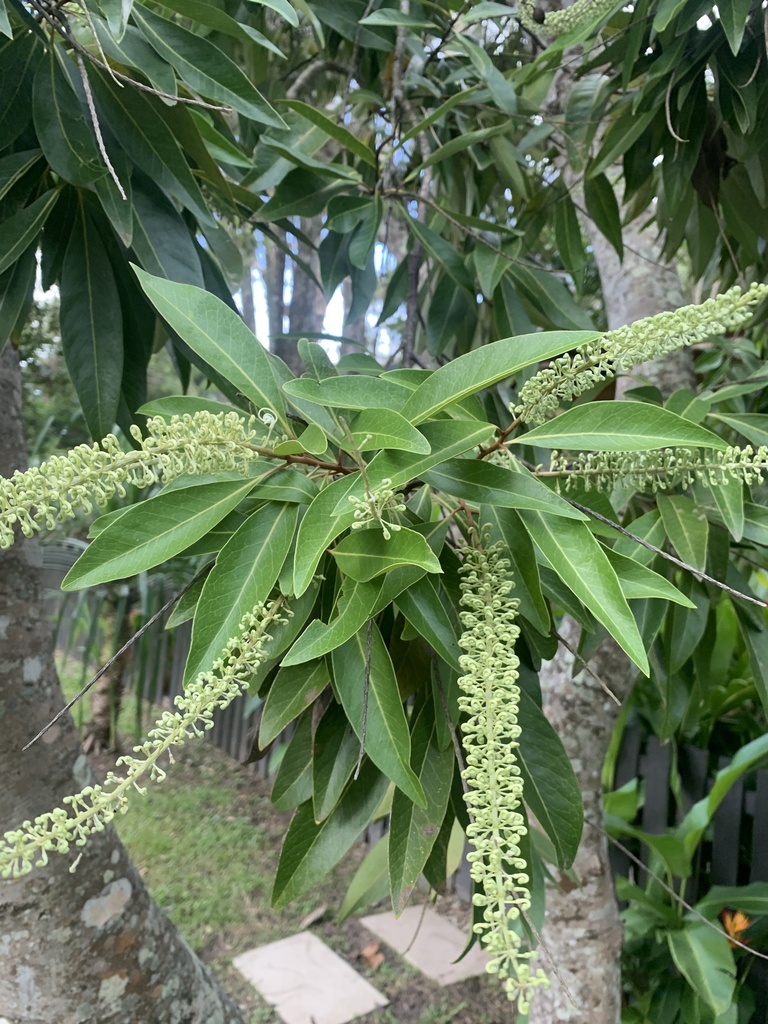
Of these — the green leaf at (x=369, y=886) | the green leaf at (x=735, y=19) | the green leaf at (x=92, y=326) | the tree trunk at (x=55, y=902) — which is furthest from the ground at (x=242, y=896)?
the green leaf at (x=735, y=19)

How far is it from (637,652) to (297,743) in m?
0.45

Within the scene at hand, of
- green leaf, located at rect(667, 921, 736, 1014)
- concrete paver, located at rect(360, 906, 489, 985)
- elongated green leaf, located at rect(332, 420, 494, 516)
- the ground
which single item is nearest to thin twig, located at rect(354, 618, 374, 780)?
elongated green leaf, located at rect(332, 420, 494, 516)

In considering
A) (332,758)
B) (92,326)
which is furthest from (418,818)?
(92,326)

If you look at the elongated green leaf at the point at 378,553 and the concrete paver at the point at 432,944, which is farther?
the concrete paver at the point at 432,944

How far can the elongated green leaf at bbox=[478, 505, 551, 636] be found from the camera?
0.57 meters

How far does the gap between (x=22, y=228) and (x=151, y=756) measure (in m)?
0.70

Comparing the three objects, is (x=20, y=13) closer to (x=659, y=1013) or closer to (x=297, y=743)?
(x=297, y=743)

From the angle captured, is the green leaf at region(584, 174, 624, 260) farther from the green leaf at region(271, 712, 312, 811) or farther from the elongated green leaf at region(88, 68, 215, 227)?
the green leaf at region(271, 712, 312, 811)

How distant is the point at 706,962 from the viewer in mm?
1638

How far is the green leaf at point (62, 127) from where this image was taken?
0.73m

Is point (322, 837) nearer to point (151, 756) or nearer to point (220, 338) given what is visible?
point (151, 756)

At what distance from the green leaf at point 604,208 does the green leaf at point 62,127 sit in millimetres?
935

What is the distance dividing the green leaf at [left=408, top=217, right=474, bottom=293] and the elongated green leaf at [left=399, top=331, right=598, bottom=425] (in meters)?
0.74

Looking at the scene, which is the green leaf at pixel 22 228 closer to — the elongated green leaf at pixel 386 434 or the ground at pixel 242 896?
the elongated green leaf at pixel 386 434
